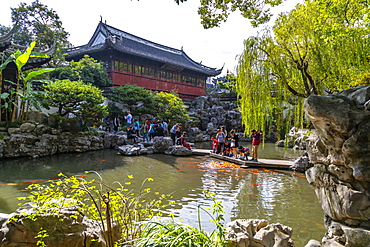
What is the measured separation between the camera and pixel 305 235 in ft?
12.0

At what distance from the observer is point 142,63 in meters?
22.6

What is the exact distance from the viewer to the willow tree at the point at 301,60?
16.8 feet

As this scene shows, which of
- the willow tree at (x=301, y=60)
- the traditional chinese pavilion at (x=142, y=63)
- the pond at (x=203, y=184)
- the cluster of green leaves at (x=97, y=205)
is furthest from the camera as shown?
the traditional chinese pavilion at (x=142, y=63)

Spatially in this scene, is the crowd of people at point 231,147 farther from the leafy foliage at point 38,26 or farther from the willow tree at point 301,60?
the leafy foliage at point 38,26

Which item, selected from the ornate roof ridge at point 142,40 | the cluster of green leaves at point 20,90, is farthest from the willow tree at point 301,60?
the ornate roof ridge at point 142,40

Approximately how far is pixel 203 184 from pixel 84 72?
14.8 metres

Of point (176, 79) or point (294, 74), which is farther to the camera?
point (176, 79)

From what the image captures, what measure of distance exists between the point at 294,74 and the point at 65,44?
2107cm

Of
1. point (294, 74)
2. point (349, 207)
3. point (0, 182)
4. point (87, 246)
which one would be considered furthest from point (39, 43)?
point (349, 207)

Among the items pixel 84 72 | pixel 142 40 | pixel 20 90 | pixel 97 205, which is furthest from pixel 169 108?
pixel 97 205

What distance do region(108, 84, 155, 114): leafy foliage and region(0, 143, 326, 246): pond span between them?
7.33 metres

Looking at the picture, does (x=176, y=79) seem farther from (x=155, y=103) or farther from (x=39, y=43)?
(x=39, y=43)

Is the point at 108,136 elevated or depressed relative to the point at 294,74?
depressed

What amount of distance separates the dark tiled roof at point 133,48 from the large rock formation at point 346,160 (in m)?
18.4
